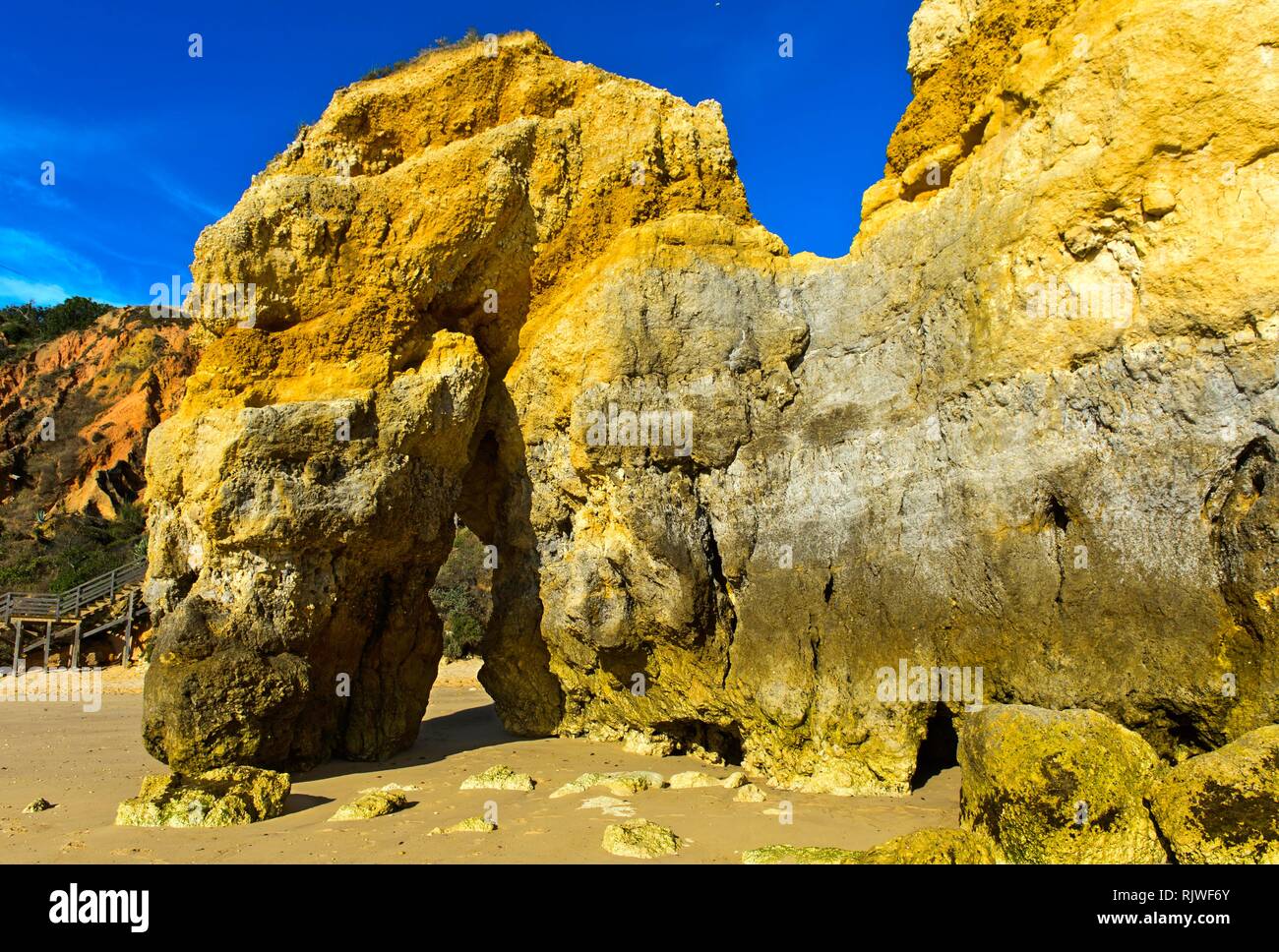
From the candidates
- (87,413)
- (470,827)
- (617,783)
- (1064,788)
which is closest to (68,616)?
(87,413)

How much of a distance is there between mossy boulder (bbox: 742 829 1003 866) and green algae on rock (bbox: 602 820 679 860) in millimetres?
633

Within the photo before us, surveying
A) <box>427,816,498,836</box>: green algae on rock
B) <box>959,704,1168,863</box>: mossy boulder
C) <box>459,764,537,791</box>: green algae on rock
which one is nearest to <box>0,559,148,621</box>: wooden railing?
<box>459,764,537,791</box>: green algae on rock

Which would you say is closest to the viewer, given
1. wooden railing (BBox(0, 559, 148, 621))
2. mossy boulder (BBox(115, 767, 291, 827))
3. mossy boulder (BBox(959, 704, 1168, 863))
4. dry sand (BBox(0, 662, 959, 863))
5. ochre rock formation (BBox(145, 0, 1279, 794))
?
mossy boulder (BBox(959, 704, 1168, 863))

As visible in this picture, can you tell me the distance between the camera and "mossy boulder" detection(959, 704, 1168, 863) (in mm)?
4484

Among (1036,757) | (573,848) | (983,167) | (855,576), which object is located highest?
→ (983,167)

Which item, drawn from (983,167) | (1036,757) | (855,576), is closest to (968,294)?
(983,167)

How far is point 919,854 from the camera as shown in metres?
4.56

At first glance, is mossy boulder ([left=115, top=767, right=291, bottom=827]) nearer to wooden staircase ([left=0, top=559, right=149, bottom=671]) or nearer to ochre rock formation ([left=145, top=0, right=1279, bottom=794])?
ochre rock formation ([left=145, top=0, right=1279, bottom=794])

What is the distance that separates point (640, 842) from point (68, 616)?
22945 mm

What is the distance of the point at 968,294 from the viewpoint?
6.77m

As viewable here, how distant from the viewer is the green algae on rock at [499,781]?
25.8 feet

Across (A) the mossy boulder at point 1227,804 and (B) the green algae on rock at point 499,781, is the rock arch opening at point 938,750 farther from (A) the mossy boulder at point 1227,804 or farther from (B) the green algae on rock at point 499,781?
(B) the green algae on rock at point 499,781
